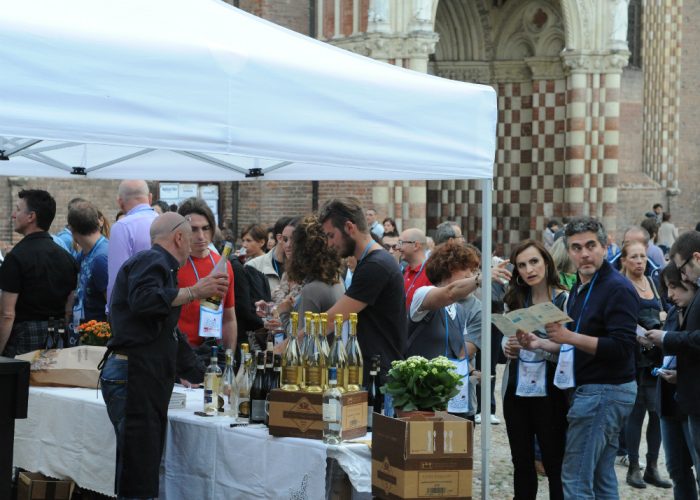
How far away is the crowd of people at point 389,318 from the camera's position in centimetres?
538

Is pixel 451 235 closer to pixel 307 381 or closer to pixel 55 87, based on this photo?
pixel 307 381

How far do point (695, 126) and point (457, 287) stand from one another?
25.7 m

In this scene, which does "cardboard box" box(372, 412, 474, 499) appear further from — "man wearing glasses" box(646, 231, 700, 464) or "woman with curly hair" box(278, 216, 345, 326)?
"man wearing glasses" box(646, 231, 700, 464)

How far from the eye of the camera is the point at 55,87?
4305 millimetres

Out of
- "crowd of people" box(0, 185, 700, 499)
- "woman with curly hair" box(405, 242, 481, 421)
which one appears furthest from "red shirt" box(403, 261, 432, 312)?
"woman with curly hair" box(405, 242, 481, 421)

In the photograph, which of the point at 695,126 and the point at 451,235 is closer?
the point at 451,235

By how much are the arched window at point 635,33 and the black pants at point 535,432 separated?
23.3 metres

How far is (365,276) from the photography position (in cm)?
565

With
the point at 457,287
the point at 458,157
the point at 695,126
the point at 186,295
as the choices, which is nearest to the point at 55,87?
the point at 186,295

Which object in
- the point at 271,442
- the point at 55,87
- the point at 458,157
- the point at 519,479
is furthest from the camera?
the point at 519,479

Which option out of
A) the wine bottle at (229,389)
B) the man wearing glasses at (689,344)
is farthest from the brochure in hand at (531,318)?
the wine bottle at (229,389)

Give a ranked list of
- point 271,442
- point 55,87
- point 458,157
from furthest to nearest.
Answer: point 458,157 → point 271,442 → point 55,87

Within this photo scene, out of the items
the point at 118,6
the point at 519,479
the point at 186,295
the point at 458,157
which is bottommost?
the point at 519,479

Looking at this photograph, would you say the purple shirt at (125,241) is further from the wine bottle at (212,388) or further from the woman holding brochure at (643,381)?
the woman holding brochure at (643,381)
